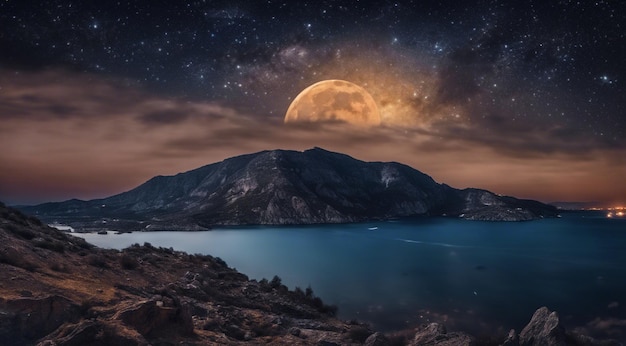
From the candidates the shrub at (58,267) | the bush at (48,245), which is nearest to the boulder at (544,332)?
the shrub at (58,267)

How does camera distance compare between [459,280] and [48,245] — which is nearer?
[48,245]

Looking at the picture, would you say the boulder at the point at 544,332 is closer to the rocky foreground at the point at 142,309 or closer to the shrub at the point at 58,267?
the rocky foreground at the point at 142,309

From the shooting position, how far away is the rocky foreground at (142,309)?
11328 millimetres

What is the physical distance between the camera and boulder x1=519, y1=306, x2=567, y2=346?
15.8 metres

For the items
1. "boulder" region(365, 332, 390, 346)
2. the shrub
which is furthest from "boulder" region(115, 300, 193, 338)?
"boulder" region(365, 332, 390, 346)

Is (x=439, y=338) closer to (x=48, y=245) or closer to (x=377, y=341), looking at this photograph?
(x=377, y=341)

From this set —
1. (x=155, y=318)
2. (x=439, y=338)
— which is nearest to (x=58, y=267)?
(x=155, y=318)

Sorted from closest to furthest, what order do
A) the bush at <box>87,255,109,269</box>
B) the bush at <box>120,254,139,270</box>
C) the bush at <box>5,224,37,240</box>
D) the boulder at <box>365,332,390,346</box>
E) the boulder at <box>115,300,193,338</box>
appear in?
the boulder at <box>115,300,193,338</box>, the boulder at <box>365,332,390,346</box>, the bush at <box>87,255,109,269</box>, the bush at <box>5,224,37,240</box>, the bush at <box>120,254,139,270</box>

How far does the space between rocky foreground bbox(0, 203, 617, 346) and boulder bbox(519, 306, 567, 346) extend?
0.04 meters

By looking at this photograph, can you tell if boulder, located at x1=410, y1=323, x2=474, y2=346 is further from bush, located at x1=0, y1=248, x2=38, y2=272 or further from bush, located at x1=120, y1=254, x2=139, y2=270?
bush, located at x1=0, y1=248, x2=38, y2=272

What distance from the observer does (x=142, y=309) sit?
42.9ft

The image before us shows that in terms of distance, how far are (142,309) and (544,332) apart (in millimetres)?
16956

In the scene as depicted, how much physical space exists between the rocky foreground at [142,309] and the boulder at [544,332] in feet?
0.14

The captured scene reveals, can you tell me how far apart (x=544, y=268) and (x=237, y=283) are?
6964 centimetres
